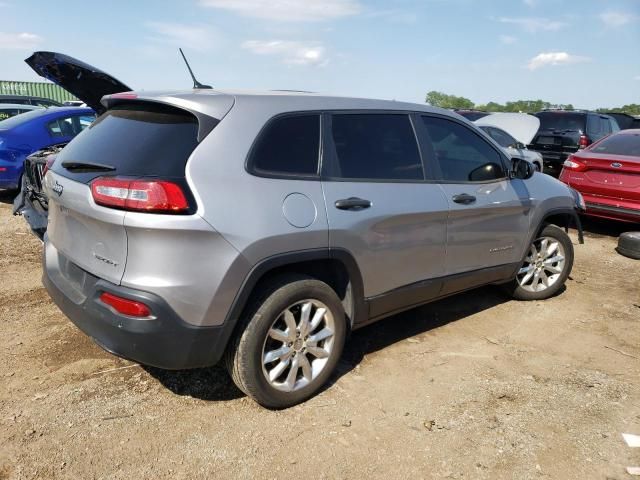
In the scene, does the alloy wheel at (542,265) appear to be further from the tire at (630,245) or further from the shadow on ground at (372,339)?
the tire at (630,245)

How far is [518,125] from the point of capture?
454 inches

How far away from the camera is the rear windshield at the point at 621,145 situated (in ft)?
24.3

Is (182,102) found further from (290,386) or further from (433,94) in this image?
(433,94)

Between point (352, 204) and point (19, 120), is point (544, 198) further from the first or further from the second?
point (19, 120)

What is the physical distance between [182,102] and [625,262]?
5.75 meters

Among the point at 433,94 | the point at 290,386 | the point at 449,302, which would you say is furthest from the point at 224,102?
the point at 433,94

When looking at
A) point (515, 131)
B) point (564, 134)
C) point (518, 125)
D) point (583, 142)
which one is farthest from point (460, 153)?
point (564, 134)

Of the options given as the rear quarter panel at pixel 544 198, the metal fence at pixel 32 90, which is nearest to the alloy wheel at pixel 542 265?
the rear quarter panel at pixel 544 198

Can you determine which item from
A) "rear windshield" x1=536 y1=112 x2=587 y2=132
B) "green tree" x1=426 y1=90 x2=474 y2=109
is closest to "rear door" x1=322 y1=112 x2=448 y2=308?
"rear windshield" x1=536 y1=112 x2=587 y2=132

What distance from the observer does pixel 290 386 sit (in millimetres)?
3021

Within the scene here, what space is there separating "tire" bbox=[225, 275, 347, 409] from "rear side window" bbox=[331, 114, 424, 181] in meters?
0.73

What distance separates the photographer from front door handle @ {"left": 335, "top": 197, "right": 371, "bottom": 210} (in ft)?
9.93

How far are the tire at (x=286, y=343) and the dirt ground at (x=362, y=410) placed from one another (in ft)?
0.54

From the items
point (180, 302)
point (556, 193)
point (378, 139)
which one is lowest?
point (180, 302)
